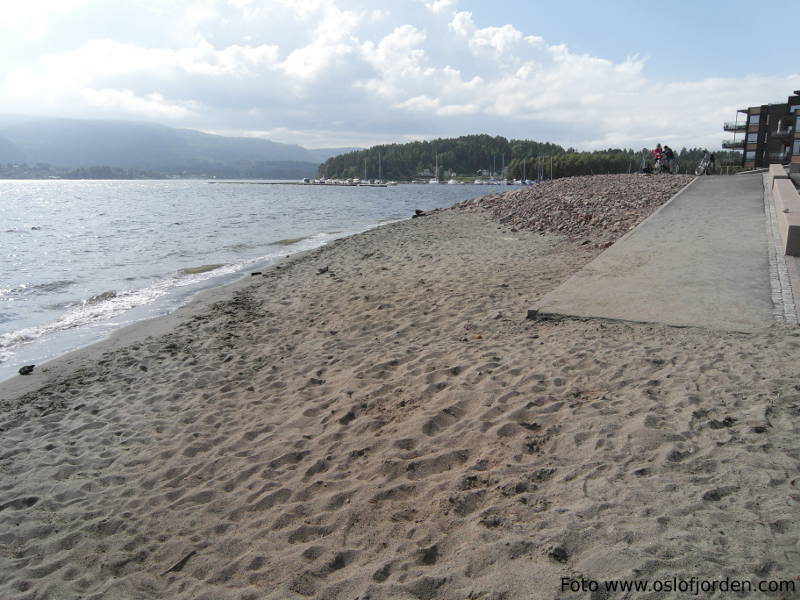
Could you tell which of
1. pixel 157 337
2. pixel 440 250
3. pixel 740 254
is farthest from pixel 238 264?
pixel 740 254

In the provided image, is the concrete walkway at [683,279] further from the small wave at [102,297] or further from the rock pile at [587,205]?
the small wave at [102,297]

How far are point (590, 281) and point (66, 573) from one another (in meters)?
7.04

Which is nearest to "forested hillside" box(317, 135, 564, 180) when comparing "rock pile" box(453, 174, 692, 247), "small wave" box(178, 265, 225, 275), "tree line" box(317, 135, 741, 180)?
"tree line" box(317, 135, 741, 180)

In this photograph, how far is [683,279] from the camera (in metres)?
7.51

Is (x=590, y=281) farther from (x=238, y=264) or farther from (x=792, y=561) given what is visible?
(x=238, y=264)

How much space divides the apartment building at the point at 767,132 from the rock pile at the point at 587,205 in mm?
55760

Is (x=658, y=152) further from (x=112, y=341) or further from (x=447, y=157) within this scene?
(x=447, y=157)

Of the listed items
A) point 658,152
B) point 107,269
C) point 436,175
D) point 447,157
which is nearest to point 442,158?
point 447,157

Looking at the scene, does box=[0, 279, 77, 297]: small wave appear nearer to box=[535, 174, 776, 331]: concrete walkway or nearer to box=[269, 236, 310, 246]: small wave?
box=[269, 236, 310, 246]: small wave

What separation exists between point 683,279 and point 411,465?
18.4 ft

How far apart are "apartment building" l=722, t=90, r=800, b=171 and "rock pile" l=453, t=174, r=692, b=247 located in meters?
55.8

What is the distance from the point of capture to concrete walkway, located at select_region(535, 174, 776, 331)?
6121 millimetres

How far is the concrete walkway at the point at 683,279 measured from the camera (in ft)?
20.1

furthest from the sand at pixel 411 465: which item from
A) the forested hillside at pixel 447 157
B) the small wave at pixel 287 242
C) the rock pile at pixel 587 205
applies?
the forested hillside at pixel 447 157
